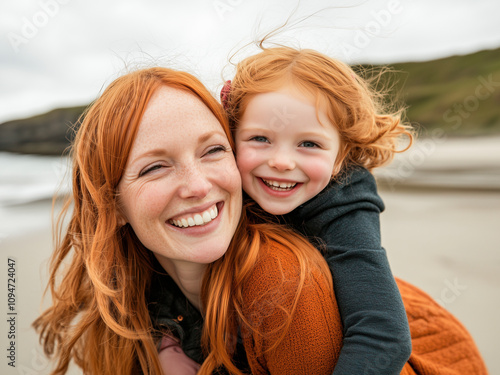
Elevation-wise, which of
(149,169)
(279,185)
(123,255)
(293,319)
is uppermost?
(149,169)

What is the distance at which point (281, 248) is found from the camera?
1777mm

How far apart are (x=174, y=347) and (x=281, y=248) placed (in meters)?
0.86

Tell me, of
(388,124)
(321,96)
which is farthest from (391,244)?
(321,96)

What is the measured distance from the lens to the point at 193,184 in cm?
171

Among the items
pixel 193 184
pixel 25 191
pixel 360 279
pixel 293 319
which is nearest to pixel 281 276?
pixel 293 319

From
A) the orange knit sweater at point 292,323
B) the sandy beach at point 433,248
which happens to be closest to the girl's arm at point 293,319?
the orange knit sweater at point 292,323

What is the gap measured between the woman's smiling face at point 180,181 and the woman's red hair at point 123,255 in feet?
0.21

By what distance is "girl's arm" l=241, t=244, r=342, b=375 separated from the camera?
1.61m
